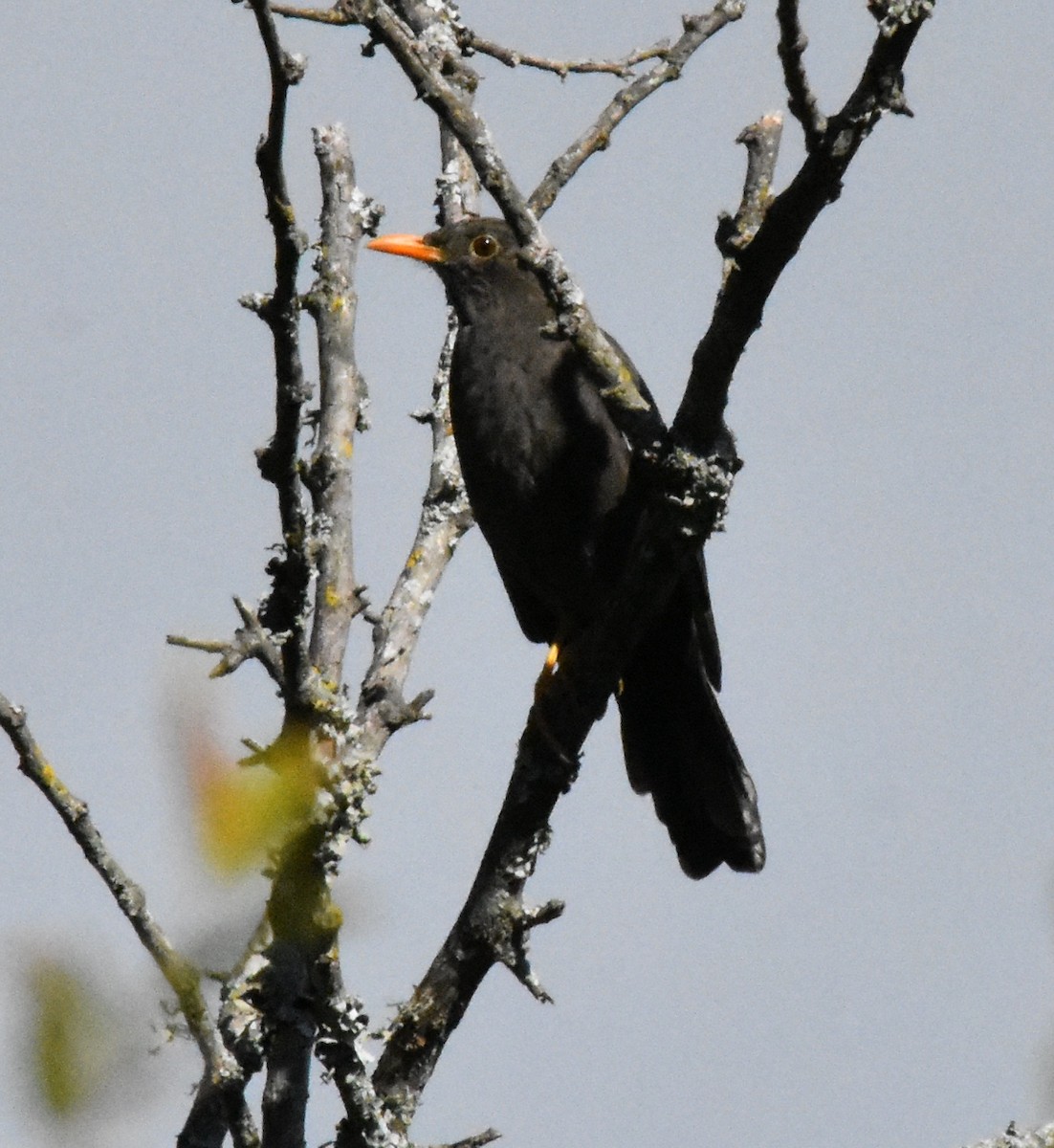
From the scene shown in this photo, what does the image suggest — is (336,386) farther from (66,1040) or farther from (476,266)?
(66,1040)

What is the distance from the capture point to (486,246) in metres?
6.68

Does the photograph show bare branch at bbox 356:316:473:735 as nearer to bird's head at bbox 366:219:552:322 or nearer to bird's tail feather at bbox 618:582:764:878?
bird's head at bbox 366:219:552:322

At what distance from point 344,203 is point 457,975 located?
2673 mm

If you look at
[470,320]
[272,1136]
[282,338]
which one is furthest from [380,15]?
[470,320]

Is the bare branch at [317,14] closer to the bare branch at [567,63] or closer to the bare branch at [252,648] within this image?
the bare branch at [567,63]

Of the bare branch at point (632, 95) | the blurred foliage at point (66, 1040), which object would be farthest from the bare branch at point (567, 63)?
the blurred foliage at point (66, 1040)

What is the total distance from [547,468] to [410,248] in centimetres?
A: 149

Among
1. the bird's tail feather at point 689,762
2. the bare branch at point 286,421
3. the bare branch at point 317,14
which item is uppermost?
the bare branch at point 317,14

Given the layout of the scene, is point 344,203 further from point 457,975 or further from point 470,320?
point 457,975

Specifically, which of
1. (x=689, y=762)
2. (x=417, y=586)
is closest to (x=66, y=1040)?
(x=417, y=586)

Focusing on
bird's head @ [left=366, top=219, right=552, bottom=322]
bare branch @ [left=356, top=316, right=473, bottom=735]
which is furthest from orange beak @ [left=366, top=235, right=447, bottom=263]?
bare branch @ [left=356, top=316, right=473, bottom=735]

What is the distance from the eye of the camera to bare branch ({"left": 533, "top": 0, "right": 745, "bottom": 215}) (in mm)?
5871

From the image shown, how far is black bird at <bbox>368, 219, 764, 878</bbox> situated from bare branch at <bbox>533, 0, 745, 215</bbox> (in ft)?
0.92

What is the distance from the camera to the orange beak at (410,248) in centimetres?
675
